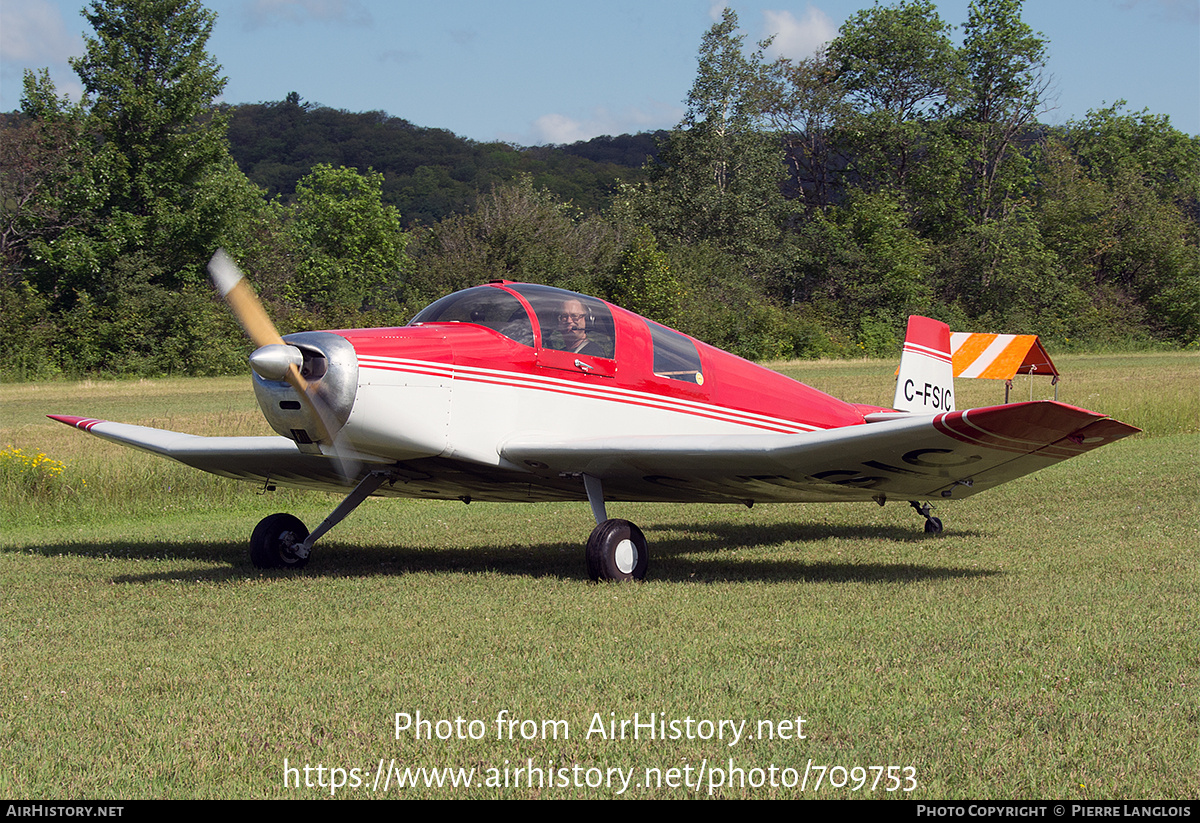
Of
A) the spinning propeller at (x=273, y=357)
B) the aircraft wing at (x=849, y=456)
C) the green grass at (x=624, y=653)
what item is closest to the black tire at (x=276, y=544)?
the green grass at (x=624, y=653)

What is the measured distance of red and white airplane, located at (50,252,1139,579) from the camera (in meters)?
7.29

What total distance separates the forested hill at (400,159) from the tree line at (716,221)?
31683mm

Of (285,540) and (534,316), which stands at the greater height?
(534,316)

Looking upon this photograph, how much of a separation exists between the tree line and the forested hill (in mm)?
31683

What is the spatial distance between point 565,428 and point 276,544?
9.40 feet

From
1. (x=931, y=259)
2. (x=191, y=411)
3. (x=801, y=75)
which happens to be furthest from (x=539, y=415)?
(x=801, y=75)

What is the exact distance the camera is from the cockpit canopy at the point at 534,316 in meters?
8.39

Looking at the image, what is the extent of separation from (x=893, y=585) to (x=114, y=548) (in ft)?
24.9

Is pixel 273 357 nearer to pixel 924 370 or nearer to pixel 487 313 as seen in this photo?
pixel 487 313

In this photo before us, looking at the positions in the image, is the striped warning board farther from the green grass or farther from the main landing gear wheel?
the main landing gear wheel

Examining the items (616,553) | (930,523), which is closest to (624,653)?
(616,553)

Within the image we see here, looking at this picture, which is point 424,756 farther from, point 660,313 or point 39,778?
point 660,313

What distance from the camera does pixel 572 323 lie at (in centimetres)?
863

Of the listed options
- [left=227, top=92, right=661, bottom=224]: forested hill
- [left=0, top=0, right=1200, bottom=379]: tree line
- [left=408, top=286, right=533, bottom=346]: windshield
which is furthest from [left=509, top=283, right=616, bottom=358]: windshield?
[left=227, top=92, right=661, bottom=224]: forested hill
